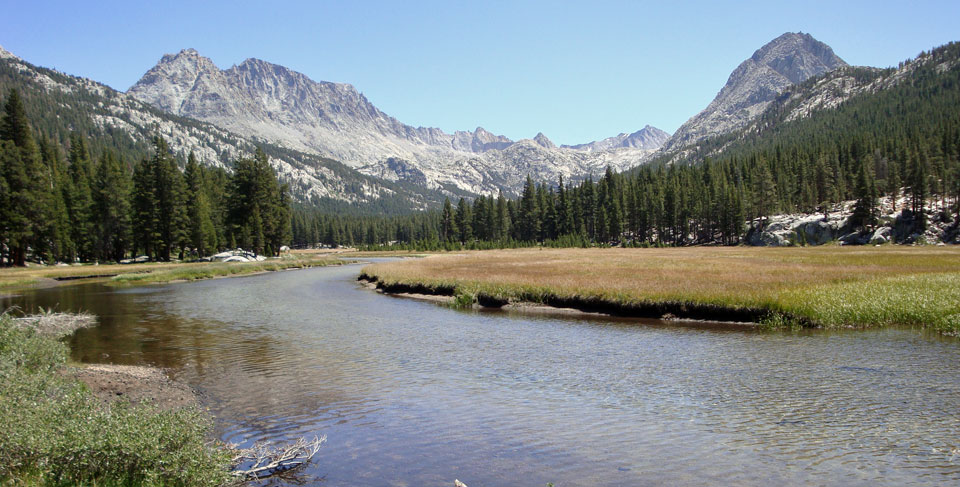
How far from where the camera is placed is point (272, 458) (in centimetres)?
1001

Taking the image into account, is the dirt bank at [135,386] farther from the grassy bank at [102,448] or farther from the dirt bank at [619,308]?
the dirt bank at [619,308]

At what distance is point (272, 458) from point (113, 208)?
9157 centimetres

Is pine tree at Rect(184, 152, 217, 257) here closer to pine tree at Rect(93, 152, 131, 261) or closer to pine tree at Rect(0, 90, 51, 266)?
pine tree at Rect(93, 152, 131, 261)

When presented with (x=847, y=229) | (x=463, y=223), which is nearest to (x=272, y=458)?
(x=847, y=229)

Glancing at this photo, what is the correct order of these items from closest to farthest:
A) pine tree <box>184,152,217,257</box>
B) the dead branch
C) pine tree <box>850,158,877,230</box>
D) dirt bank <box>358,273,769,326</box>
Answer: the dead branch, dirt bank <box>358,273,769,326</box>, pine tree <box>184,152,217,257</box>, pine tree <box>850,158,877,230</box>

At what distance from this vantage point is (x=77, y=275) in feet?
208

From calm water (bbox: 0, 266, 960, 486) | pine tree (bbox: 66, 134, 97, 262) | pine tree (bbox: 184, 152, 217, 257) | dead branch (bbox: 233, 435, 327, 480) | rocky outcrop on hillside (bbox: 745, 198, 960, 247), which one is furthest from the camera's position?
rocky outcrop on hillside (bbox: 745, 198, 960, 247)

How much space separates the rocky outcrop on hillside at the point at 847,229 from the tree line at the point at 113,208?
107 metres

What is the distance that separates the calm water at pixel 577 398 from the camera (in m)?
9.71

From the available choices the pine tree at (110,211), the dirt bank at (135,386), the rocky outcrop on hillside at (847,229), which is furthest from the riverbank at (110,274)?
the rocky outcrop on hillside at (847,229)

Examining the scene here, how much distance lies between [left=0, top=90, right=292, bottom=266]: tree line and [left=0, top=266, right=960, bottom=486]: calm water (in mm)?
58294

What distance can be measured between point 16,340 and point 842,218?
441ft

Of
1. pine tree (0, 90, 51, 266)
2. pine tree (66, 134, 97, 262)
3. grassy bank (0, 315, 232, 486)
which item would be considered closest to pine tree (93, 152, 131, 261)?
pine tree (66, 134, 97, 262)

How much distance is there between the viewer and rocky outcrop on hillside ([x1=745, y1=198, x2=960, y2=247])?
98375mm
